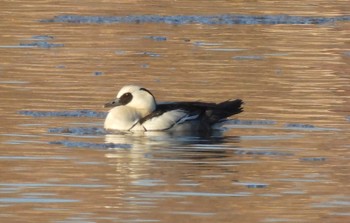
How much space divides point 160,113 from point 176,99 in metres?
1.98

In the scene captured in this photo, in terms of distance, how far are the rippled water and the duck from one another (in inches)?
9.1

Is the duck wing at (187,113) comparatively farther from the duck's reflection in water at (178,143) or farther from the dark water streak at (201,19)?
the dark water streak at (201,19)

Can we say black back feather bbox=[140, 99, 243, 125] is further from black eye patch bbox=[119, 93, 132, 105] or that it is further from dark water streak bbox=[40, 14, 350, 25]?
dark water streak bbox=[40, 14, 350, 25]

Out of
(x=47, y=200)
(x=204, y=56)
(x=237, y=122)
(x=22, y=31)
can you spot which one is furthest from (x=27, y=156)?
(x=22, y=31)

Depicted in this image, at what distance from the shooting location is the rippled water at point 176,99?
1111 centimetres

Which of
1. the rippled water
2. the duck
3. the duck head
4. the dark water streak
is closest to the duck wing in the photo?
the duck

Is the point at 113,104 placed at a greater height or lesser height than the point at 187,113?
greater

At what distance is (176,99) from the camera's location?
17.5 m

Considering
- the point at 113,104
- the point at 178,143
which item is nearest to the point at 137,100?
the point at 113,104

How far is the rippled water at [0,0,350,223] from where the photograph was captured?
11109 mm

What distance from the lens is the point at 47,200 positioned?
36.3 ft

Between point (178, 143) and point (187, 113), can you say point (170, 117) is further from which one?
point (178, 143)

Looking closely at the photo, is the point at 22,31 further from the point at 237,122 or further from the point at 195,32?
the point at 237,122

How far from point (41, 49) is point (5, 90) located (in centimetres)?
479
